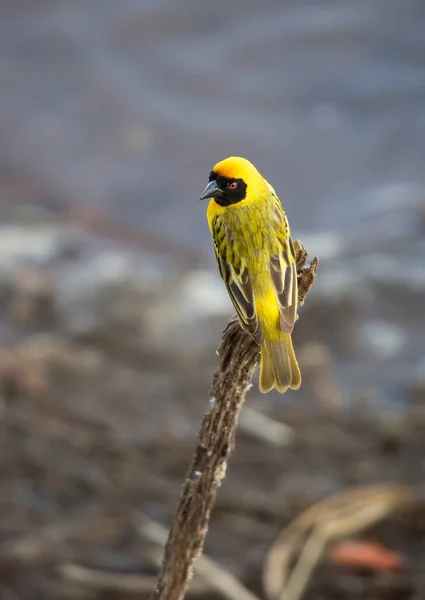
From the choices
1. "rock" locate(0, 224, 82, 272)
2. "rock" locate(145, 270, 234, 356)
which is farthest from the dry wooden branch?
"rock" locate(0, 224, 82, 272)

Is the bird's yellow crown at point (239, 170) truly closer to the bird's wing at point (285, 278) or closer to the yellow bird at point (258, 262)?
the yellow bird at point (258, 262)

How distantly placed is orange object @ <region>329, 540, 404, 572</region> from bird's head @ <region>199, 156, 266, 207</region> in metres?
1.93

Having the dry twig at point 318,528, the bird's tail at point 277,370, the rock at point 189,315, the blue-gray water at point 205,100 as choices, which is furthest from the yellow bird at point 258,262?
the blue-gray water at point 205,100

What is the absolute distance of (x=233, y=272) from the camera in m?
3.36

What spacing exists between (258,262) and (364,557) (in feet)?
6.31

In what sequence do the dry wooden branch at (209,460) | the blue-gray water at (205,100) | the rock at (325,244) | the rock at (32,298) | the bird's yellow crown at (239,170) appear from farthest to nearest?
the blue-gray water at (205,100) < the rock at (325,244) < the rock at (32,298) < the bird's yellow crown at (239,170) < the dry wooden branch at (209,460)

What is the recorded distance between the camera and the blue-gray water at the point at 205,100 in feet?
29.7

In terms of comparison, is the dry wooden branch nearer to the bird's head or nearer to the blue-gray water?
the bird's head

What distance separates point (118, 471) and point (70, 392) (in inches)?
40.9

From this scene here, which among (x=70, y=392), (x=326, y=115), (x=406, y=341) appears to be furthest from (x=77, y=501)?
(x=326, y=115)

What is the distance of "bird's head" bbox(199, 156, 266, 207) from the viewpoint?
Result: 350cm

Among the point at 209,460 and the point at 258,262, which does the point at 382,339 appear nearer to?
the point at 258,262

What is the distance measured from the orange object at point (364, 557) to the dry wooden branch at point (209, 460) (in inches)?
76.4

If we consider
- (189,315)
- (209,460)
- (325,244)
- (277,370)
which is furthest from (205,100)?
(209,460)
